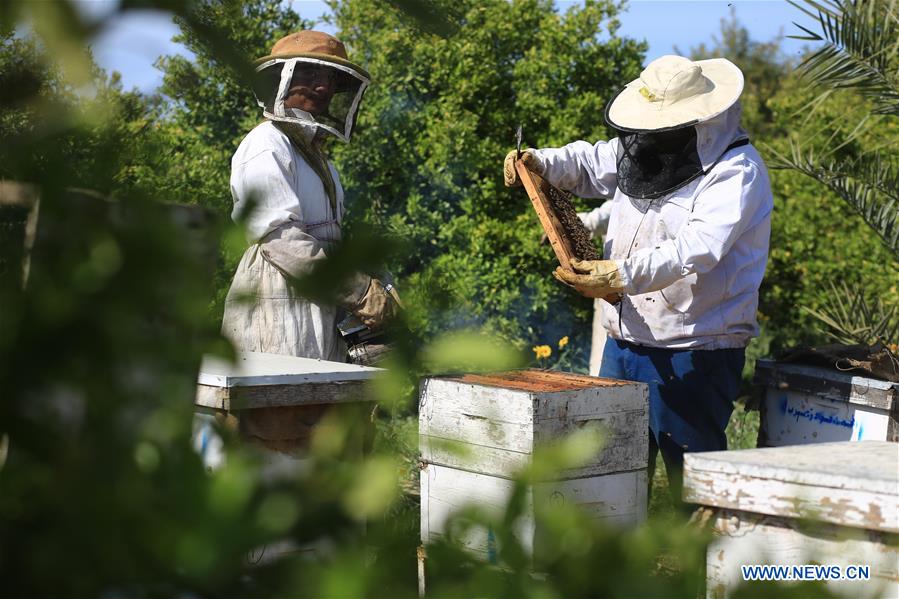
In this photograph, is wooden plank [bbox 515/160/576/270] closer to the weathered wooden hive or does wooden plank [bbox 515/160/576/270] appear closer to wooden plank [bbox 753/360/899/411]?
the weathered wooden hive

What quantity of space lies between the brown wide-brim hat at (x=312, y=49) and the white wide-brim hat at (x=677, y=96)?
831 mm

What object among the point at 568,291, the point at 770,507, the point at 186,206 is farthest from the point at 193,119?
the point at 186,206

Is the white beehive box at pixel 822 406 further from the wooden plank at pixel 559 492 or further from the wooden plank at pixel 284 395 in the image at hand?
the wooden plank at pixel 284 395

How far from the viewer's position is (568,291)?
5.67 meters

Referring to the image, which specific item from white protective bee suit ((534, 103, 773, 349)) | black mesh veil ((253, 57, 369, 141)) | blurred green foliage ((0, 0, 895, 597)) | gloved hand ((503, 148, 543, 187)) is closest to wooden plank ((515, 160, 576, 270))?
gloved hand ((503, 148, 543, 187))

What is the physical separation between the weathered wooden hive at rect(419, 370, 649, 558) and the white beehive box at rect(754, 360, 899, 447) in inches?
26.9

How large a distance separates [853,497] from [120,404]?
1.27 metres

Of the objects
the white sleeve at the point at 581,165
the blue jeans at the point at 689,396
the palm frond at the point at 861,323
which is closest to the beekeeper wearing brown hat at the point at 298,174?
the white sleeve at the point at 581,165

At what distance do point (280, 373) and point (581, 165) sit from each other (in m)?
1.60

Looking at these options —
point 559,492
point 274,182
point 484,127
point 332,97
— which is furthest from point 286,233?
point 484,127

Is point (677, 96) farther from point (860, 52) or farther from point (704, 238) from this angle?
point (860, 52)

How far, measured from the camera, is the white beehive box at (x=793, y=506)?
1462 millimetres

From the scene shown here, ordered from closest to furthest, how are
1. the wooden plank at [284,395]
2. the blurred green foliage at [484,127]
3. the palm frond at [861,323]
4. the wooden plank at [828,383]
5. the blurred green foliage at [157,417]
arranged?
the blurred green foliage at [157,417] < the wooden plank at [284,395] < the wooden plank at [828,383] < the palm frond at [861,323] < the blurred green foliage at [484,127]

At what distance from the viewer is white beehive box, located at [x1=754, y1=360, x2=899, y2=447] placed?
2.82m
